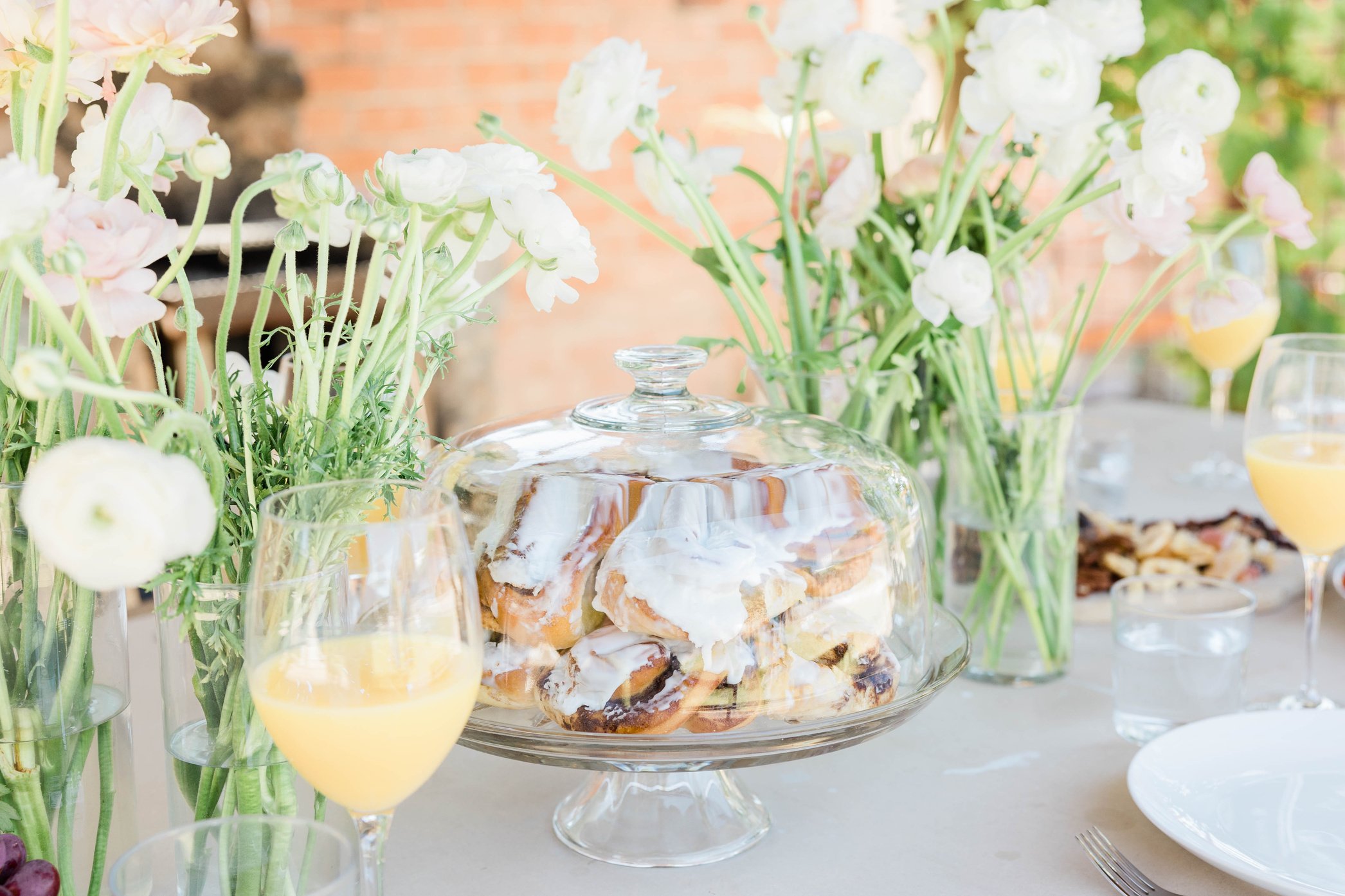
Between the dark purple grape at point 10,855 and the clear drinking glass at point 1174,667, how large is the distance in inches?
28.9

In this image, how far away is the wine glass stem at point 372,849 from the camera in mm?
640

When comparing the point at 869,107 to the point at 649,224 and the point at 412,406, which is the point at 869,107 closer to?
the point at 649,224

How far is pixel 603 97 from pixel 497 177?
0.28 metres

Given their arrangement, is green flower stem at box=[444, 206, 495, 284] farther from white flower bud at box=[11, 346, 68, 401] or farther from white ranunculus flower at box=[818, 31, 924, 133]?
white ranunculus flower at box=[818, 31, 924, 133]

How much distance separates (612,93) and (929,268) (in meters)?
0.26

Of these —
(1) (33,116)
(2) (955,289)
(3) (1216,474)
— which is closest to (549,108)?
(3) (1216,474)

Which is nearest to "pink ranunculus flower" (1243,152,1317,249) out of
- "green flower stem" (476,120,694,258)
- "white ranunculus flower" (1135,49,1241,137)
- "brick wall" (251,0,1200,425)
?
"white ranunculus flower" (1135,49,1241,137)

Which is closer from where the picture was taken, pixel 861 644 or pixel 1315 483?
pixel 861 644

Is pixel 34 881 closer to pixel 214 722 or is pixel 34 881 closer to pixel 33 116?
pixel 214 722

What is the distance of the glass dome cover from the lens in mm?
740

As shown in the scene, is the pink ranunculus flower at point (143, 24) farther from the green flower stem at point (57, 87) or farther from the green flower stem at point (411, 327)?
the green flower stem at point (411, 327)

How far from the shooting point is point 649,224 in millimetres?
1070

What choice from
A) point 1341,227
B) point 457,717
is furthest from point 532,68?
point 457,717

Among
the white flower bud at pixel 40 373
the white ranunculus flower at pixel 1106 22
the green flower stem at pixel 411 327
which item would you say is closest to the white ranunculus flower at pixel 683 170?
the white ranunculus flower at pixel 1106 22
